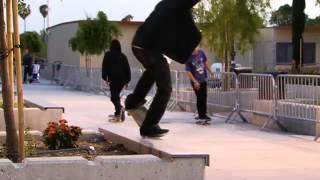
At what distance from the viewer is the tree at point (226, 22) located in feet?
72.3

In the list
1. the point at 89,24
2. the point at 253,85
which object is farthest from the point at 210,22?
the point at 89,24

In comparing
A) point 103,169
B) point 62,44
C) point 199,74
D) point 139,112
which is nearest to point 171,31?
point 139,112

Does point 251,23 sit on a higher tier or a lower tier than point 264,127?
higher

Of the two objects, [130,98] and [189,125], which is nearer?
[130,98]

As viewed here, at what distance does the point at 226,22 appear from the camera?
72.6 ft

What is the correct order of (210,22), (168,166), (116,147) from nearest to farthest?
(168,166)
(116,147)
(210,22)

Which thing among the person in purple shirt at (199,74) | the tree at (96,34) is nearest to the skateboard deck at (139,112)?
the person in purple shirt at (199,74)

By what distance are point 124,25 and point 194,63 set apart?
2694 centimetres

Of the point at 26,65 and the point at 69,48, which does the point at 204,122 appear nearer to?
the point at 26,65

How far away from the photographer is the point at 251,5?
904 inches

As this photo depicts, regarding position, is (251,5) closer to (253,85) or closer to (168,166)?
(253,85)

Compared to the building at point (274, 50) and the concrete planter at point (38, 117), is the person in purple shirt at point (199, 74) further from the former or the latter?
the building at point (274, 50)

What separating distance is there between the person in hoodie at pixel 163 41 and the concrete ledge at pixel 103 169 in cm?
85

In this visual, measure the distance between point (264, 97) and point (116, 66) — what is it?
333 centimetres
